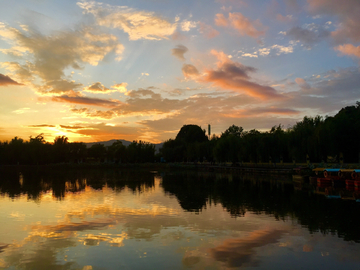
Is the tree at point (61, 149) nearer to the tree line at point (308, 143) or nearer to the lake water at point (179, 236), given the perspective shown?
the tree line at point (308, 143)

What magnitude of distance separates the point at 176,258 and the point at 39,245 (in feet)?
19.7

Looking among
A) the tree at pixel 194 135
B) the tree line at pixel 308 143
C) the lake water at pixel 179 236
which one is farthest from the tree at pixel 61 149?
the lake water at pixel 179 236

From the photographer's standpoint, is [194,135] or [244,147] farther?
[194,135]

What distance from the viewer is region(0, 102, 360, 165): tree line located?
161 feet

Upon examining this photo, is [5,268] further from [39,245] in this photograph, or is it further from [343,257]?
[343,257]

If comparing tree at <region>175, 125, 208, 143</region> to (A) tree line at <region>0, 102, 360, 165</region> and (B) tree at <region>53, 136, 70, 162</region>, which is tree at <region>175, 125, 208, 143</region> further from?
(B) tree at <region>53, 136, 70, 162</region>

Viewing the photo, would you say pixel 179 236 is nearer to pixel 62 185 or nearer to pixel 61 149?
pixel 62 185

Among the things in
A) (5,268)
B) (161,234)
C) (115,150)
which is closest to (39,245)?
(5,268)

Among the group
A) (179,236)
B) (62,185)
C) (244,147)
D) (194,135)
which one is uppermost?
(194,135)

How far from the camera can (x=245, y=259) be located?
10.2m

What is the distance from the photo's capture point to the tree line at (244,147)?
4897 cm

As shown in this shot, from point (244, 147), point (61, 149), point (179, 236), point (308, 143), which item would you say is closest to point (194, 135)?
point (61, 149)

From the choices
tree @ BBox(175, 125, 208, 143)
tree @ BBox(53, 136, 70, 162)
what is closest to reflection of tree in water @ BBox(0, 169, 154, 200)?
tree @ BBox(53, 136, 70, 162)

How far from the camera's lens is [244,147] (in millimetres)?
67375
